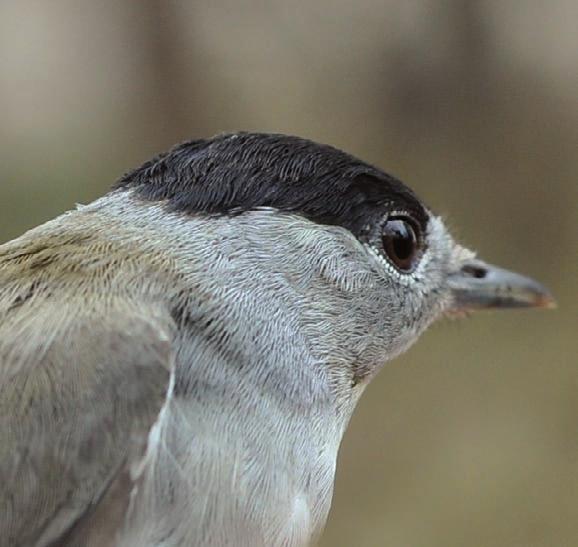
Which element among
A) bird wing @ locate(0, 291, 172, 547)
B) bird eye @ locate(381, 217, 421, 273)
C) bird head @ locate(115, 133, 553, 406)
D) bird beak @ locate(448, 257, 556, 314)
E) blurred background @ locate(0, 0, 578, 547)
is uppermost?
blurred background @ locate(0, 0, 578, 547)

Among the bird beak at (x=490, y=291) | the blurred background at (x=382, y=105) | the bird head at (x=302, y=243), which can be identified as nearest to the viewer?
the bird head at (x=302, y=243)

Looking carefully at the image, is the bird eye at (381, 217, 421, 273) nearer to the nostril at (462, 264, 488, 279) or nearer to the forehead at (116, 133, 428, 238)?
the forehead at (116, 133, 428, 238)

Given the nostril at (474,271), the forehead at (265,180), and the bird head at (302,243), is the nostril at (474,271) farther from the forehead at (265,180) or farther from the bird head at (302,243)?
the forehead at (265,180)

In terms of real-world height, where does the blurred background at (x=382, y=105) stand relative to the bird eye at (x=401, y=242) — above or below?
above

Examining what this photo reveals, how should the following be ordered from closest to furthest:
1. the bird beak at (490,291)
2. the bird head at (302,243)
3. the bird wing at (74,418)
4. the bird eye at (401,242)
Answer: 1. the bird wing at (74,418)
2. the bird head at (302,243)
3. the bird eye at (401,242)
4. the bird beak at (490,291)

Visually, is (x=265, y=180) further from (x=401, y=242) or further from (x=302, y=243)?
(x=401, y=242)

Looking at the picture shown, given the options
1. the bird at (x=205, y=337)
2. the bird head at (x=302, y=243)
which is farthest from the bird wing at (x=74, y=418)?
the bird head at (x=302, y=243)

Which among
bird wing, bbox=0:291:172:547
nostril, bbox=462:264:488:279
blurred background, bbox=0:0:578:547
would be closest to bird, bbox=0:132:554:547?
bird wing, bbox=0:291:172:547

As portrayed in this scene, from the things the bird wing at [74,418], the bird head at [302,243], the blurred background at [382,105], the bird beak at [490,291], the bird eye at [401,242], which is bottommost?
the bird wing at [74,418]
